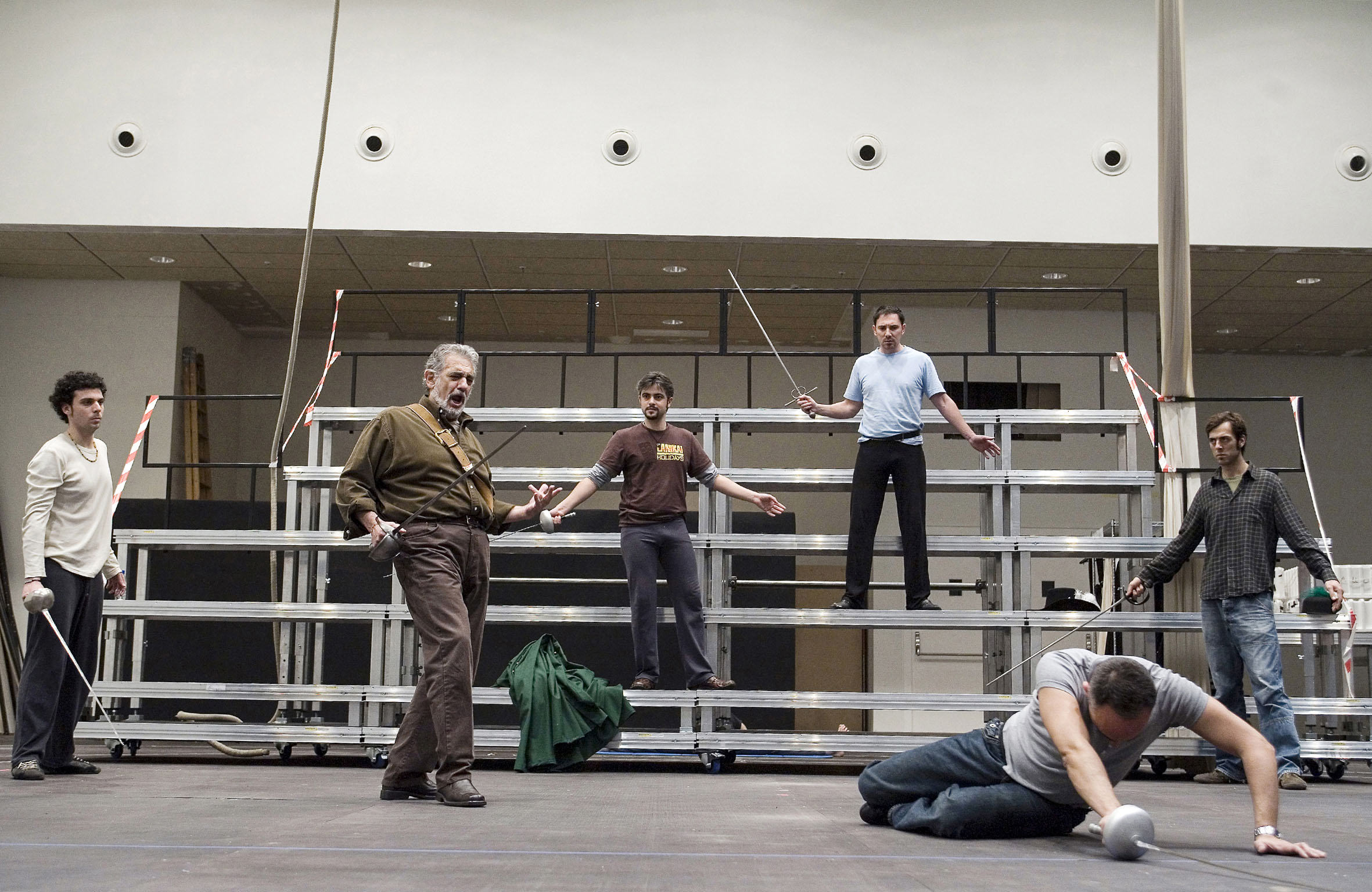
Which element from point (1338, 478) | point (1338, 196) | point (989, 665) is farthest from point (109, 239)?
point (1338, 478)

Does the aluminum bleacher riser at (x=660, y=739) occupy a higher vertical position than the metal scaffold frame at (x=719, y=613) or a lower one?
lower

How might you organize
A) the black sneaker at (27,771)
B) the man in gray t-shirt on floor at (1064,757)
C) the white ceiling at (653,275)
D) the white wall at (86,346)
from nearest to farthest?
the man in gray t-shirt on floor at (1064,757) → the black sneaker at (27,771) → the white ceiling at (653,275) → the white wall at (86,346)

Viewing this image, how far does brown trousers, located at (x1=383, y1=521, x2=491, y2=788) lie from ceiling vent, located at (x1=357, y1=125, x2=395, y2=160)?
6519 millimetres

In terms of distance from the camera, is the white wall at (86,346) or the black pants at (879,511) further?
the white wall at (86,346)

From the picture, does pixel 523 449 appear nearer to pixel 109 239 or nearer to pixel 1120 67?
pixel 109 239

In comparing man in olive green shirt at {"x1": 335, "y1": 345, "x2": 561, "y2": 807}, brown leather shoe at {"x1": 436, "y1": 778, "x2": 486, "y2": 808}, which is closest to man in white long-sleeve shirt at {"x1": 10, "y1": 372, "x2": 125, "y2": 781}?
man in olive green shirt at {"x1": 335, "y1": 345, "x2": 561, "y2": 807}

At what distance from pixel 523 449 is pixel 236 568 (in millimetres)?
4294

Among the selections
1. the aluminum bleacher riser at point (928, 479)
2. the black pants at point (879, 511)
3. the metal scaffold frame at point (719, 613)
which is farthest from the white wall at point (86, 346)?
the black pants at point (879, 511)

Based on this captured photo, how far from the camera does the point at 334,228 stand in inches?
411

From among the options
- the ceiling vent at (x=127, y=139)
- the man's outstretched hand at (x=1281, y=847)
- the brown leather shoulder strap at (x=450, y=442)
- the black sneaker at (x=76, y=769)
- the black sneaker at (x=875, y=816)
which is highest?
the ceiling vent at (x=127, y=139)

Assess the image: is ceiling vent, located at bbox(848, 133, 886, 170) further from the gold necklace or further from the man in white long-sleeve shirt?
the gold necklace

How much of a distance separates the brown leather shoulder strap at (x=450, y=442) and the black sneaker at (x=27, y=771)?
7.20 feet

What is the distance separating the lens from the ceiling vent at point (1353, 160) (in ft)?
34.2

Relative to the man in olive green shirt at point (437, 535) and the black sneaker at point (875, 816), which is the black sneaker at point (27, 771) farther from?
the black sneaker at point (875, 816)
